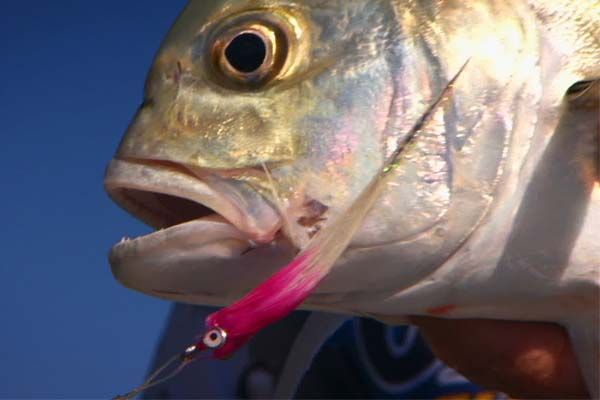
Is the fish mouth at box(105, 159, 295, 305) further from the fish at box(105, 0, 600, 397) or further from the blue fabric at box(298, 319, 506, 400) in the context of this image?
the blue fabric at box(298, 319, 506, 400)

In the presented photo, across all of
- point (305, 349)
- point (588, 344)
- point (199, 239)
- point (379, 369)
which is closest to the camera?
point (199, 239)

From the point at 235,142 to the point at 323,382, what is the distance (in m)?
1.29

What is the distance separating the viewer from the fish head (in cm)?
94

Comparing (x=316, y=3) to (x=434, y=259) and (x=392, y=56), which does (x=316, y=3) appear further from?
(x=434, y=259)

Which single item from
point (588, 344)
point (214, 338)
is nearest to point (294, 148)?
point (214, 338)

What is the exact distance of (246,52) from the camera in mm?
1014

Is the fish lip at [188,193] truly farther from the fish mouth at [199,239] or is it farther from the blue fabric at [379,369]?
the blue fabric at [379,369]

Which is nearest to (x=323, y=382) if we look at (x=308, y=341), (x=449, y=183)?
(x=308, y=341)

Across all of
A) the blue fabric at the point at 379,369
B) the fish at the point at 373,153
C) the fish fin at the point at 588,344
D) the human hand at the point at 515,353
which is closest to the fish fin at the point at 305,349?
the blue fabric at the point at 379,369

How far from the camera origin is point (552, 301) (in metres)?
1.10

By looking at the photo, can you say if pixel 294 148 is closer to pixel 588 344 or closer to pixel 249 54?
pixel 249 54

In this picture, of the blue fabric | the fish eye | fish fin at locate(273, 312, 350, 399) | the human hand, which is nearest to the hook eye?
the fish eye

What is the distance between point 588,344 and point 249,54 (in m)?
0.63

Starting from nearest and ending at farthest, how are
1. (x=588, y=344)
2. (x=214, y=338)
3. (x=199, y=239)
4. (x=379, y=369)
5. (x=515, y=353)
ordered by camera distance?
(x=214, y=338) → (x=199, y=239) → (x=588, y=344) → (x=515, y=353) → (x=379, y=369)
